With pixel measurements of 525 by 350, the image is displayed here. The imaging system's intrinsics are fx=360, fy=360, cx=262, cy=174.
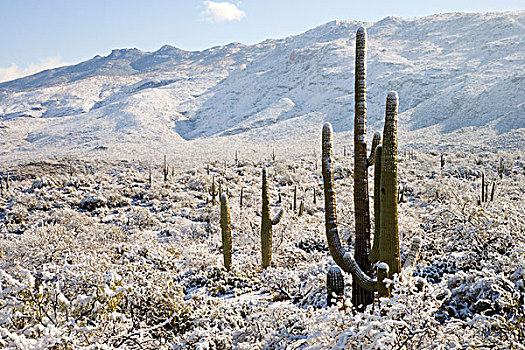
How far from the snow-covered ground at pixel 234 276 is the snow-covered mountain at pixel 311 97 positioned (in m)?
25.9

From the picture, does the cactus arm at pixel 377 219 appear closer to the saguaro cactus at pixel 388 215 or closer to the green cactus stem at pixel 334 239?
the saguaro cactus at pixel 388 215

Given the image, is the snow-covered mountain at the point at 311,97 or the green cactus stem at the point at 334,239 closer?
the green cactus stem at the point at 334,239

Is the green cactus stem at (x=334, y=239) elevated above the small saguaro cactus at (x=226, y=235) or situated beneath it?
elevated above

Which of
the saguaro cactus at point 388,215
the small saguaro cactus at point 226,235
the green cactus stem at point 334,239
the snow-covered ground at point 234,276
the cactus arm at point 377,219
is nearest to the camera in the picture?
the snow-covered ground at point 234,276

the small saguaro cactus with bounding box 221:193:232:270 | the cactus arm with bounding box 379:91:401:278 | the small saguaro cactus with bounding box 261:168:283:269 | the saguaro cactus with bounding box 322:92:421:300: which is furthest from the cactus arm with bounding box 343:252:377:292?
the small saguaro cactus with bounding box 221:193:232:270

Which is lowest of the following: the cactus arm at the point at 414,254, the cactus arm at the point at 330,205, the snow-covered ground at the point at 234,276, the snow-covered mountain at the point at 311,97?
the snow-covered ground at the point at 234,276

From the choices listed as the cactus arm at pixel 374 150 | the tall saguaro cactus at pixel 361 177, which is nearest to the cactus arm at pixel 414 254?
the tall saguaro cactus at pixel 361 177

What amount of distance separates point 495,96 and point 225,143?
33.5m

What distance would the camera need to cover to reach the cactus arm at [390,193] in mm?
4148

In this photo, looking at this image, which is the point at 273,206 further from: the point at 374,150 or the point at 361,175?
the point at 361,175

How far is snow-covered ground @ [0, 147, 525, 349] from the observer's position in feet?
10.4

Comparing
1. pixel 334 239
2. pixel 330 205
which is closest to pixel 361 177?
pixel 330 205

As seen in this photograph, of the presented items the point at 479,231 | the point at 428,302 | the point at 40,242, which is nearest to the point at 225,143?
the point at 40,242

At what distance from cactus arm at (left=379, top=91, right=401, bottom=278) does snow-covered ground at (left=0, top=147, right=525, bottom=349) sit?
47 cm
